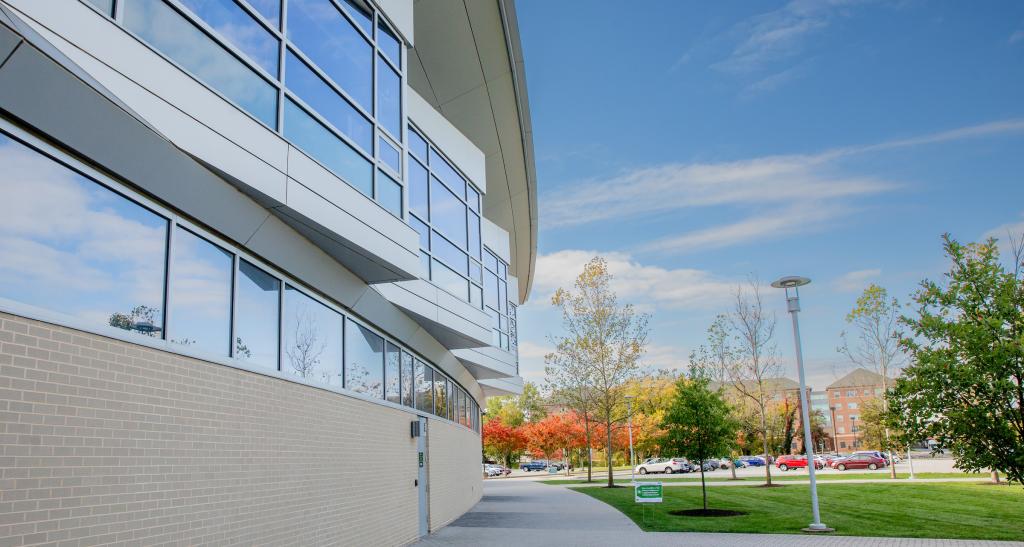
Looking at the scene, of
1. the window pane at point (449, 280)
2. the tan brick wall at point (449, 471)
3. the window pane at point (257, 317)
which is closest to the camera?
the window pane at point (257, 317)

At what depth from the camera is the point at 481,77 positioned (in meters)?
17.8

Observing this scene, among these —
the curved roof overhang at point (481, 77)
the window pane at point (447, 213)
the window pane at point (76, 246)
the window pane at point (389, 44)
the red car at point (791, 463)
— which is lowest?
the red car at point (791, 463)

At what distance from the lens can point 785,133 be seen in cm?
2902

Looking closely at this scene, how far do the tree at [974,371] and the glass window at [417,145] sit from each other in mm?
10013

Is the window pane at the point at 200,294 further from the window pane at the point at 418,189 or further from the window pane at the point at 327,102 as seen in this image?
the window pane at the point at 418,189

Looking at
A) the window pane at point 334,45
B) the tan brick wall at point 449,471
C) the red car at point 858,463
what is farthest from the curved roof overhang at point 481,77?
the red car at point 858,463

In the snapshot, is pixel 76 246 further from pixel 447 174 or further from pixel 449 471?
pixel 449 471

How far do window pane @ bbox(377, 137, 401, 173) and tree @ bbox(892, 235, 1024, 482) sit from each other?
940 cm

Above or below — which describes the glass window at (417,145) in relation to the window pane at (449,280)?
above

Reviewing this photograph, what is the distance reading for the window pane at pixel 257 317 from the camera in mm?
8664

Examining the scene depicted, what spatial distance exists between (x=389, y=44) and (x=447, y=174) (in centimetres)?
574

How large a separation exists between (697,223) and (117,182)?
110 feet

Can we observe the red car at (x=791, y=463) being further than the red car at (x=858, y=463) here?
Yes

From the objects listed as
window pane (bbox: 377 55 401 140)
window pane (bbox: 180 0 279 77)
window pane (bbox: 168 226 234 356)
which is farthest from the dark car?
window pane (bbox: 180 0 279 77)
